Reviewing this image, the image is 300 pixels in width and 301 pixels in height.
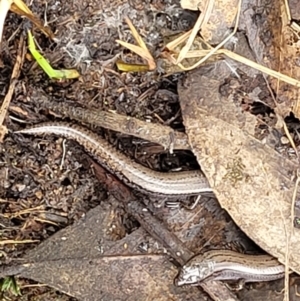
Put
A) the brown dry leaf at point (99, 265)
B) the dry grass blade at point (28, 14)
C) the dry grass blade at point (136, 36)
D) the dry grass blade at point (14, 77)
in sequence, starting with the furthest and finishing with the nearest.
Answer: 1. the brown dry leaf at point (99, 265)
2. the dry grass blade at point (14, 77)
3. the dry grass blade at point (136, 36)
4. the dry grass blade at point (28, 14)

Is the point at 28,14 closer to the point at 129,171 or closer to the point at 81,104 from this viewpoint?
the point at 81,104

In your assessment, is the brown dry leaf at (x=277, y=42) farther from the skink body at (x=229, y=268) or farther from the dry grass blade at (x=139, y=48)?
the skink body at (x=229, y=268)

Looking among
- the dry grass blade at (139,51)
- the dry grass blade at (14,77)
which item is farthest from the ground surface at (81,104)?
the dry grass blade at (139,51)

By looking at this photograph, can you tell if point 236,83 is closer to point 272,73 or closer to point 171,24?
point 272,73

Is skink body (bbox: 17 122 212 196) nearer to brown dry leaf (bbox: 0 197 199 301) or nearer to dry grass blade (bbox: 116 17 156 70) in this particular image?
brown dry leaf (bbox: 0 197 199 301)

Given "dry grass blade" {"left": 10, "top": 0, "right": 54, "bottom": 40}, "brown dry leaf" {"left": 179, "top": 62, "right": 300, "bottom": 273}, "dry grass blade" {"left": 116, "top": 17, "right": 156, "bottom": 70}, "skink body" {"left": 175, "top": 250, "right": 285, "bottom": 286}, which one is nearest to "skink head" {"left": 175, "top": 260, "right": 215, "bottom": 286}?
"skink body" {"left": 175, "top": 250, "right": 285, "bottom": 286}

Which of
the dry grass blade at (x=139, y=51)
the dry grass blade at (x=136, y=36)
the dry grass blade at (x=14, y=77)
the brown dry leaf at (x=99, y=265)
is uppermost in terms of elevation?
the dry grass blade at (x=136, y=36)

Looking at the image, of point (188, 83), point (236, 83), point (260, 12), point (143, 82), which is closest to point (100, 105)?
point (143, 82)
